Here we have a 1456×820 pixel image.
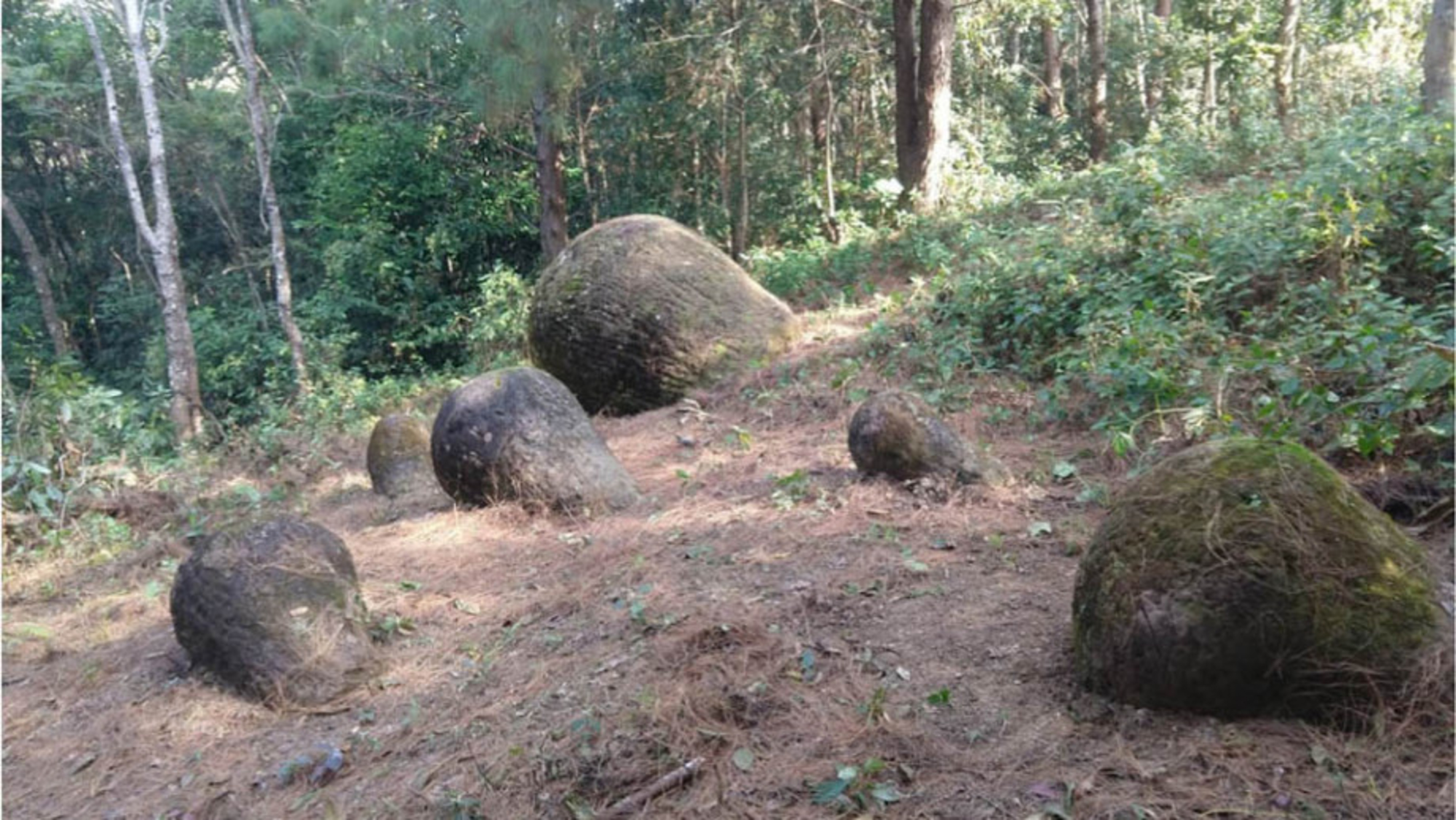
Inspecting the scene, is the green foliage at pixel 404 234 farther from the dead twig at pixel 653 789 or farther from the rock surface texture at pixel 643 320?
the dead twig at pixel 653 789

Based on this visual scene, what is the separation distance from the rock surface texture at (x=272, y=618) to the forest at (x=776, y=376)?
20cm

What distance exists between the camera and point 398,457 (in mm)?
7523

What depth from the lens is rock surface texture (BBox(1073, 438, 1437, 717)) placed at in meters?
2.75

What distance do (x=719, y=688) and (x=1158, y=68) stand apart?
55.2ft

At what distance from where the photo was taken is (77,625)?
560 centimetres

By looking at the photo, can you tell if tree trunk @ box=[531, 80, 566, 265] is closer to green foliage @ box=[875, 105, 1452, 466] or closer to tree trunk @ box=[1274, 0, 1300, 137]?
green foliage @ box=[875, 105, 1452, 466]

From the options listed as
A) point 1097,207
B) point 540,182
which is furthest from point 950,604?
point 540,182

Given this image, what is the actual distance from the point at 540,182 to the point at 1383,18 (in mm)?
12552

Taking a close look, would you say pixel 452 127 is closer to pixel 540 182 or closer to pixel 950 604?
pixel 540 182

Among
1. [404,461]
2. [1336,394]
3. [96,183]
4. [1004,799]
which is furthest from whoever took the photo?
[96,183]

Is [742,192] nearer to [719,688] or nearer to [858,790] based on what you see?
[719,688]

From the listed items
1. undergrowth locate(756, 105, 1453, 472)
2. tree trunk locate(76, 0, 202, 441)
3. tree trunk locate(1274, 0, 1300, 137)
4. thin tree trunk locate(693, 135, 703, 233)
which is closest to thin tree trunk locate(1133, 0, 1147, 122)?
tree trunk locate(1274, 0, 1300, 137)

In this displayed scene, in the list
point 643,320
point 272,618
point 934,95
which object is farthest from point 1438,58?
point 272,618

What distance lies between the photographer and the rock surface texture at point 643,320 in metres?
8.71
